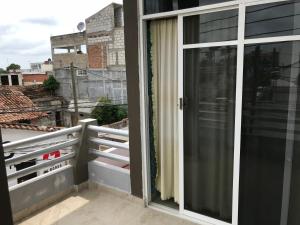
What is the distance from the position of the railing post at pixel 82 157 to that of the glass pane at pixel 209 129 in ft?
4.45

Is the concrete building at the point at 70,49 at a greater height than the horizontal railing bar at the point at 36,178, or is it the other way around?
the concrete building at the point at 70,49

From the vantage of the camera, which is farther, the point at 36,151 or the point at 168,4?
the point at 36,151

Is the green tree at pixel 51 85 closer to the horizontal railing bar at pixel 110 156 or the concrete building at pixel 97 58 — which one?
the concrete building at pixel 97 58

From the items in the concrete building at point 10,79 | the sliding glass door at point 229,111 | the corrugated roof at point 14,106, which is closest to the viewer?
the sliding glass door at point 229,111

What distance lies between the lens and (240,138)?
2.10 m

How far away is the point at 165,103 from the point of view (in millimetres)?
A: 2578

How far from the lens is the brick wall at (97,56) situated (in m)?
19.2

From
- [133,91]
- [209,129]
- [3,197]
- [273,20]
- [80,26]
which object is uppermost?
[80,26]

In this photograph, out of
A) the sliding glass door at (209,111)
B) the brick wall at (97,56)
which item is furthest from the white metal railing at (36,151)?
the brick wall at (97,56)

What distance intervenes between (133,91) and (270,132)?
1.37 meters

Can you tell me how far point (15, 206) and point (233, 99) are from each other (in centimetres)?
228

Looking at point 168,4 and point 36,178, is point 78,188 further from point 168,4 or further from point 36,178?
point 168,4

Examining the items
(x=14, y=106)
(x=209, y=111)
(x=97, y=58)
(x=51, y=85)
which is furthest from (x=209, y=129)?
(x=97, y=58)

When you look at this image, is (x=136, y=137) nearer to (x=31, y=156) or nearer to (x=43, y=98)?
(x=31, y=156)
